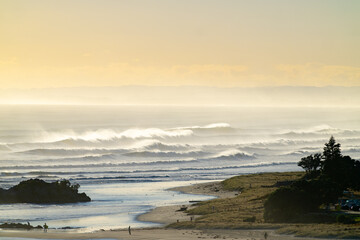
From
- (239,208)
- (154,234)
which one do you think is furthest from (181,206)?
(154,234)

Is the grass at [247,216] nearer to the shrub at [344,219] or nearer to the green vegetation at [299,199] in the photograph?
the shrub at [344,219]

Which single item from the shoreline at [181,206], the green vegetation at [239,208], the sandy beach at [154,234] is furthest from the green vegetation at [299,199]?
the shoreline at [181,206]

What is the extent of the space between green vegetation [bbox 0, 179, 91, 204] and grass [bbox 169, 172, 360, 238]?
1191cm

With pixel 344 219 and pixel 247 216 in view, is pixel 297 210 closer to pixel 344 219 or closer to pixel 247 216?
pixel 247 216

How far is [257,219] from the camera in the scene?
50.0 meters

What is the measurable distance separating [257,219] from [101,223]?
36.6 ft

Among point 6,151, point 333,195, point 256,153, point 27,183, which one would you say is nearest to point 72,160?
point 6,151

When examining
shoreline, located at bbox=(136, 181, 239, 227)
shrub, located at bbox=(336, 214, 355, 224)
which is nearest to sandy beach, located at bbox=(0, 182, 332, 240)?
shoreline, located at bbox=(136, 181, 239, 227)

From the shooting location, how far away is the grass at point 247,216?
4312cm

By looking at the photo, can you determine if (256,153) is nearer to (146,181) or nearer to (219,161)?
(219,161)

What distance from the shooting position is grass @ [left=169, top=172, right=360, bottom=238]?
43.1 meters

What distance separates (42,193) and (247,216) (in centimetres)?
2146

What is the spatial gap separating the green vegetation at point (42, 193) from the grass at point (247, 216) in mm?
11914

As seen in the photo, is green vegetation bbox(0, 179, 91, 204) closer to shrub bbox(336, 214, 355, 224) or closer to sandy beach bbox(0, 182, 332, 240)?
sandy beach bbox(0, 182, 332, 240)
